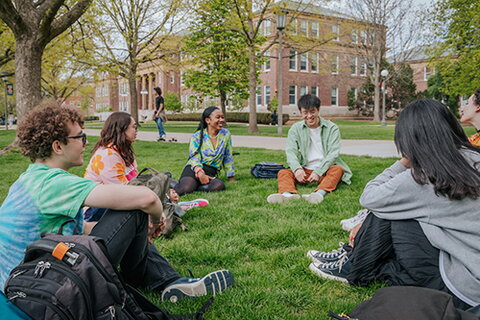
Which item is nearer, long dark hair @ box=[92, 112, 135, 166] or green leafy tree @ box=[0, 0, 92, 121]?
long dark hair @ box=[92, 112, 135, 166]

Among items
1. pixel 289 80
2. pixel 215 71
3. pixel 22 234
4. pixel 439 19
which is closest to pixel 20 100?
pixel 22 234

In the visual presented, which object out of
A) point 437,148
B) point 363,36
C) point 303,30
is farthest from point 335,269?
point 363,36

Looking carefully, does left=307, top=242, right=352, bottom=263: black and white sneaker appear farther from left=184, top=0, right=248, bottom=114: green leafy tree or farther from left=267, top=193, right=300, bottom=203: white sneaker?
left=184, top=0, right=248, bottom=114: green leafy tree

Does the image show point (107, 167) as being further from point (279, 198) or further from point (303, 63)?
point (303, 63)

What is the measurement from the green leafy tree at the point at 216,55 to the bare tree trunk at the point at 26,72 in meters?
11.5

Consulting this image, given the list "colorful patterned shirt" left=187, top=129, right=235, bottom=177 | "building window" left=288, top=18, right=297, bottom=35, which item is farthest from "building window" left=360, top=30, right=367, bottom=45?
"colorful patterned shirt" left=187, top=129, right=235, bottom=177

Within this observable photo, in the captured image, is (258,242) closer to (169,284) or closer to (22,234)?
(169,284)

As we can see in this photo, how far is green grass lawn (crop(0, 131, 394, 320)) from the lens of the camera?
2.45 m

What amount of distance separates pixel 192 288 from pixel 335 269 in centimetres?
97

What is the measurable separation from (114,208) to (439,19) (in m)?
20.0

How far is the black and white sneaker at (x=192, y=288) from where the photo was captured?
2.54 m

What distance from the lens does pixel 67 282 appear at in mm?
1509

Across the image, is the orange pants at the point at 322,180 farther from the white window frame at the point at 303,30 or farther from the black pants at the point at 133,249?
the white window frame at the point at 303,30

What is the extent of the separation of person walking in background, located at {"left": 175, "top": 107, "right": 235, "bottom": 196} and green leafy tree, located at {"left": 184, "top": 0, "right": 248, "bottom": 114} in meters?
17.0
